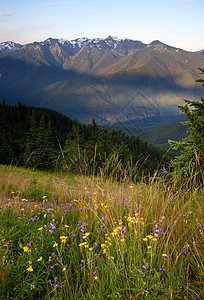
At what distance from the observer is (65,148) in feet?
139

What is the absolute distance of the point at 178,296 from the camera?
1717 millimetres

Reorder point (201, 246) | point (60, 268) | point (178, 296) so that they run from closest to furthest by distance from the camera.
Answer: point (178, 296)
point (60, 268)
point (201, 246)

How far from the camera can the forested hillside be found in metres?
5.13

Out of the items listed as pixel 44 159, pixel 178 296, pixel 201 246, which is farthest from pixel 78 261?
pixel 44 159

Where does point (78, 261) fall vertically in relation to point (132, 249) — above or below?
below

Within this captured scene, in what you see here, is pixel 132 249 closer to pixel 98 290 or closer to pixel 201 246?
pixel 98 290

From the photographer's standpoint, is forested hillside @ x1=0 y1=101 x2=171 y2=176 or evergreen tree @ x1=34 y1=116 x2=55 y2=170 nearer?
forested hillside @ x1=0 y1=101 x2=171 y2=176

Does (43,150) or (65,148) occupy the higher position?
(65,148)

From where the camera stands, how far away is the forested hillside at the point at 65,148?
5.13 m

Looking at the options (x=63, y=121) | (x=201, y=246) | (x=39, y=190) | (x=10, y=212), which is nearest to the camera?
(x=201, y=246)

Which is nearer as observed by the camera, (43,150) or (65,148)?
(43,150)

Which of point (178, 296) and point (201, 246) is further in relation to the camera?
point (201, 246)

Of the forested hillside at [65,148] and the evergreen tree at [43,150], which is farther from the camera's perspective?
the evergreen tree at [43,150]

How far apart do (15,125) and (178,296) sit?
77.8 m
